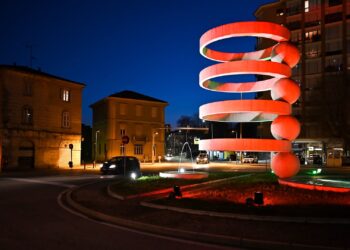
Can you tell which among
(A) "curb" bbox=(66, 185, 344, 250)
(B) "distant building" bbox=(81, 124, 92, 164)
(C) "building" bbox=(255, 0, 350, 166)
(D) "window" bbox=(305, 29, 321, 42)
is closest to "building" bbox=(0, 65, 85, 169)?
(A) "curb" bbox=(66, 185, 344, 250)

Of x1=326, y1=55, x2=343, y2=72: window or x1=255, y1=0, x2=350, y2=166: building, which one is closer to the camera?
x1=255, y1=0, x2=350, y2=166: building

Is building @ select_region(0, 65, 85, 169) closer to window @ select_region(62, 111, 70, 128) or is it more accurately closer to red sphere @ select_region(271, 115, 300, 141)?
window @ select_region(62, 111, 70, 128)

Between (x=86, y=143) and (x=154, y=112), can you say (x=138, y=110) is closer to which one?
(x=154, y=112)

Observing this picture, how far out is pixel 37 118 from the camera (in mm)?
47000

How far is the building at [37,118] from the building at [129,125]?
17.1 metres

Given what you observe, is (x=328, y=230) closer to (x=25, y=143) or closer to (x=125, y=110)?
(x=25, y=143)

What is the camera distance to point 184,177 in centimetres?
2120

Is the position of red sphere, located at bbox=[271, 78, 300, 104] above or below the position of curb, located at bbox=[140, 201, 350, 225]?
above

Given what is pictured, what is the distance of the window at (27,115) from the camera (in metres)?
45.5

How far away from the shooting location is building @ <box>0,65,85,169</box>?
143 ft

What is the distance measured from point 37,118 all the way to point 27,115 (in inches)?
52.8

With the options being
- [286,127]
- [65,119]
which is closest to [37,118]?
[65,119]

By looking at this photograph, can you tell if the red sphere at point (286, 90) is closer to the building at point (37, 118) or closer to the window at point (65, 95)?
the building at point (37, 118)

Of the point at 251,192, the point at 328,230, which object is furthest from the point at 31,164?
the point at 328,230
